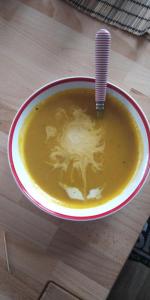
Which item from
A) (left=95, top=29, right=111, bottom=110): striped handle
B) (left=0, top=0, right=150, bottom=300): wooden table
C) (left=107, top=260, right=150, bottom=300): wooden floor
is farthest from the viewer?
(left=107, top=260, right=150, bottom=300): wooden floor

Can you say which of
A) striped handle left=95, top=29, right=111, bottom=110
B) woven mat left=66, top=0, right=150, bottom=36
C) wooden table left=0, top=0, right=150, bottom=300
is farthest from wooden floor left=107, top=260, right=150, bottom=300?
woven mat left=66, top=0, right=150, bottom=36

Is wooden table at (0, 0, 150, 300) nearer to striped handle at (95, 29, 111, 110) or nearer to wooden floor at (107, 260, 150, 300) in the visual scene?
striped handle at (95, 29, 111, 110)

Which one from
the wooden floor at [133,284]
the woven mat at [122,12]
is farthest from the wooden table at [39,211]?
the wooden floor at [133,284]

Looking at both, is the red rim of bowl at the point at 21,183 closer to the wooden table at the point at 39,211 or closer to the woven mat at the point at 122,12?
the wooden table at the point at 39,211

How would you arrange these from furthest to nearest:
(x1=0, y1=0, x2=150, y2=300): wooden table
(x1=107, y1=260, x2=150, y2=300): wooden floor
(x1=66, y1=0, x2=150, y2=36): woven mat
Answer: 1. (x1=107, y1=260, x2=150, y2=300): wooden floor
2. (x1=66, y1=0, x2=150, y2=36): woven mat
3. (x1=0, y1=0, x2=150, y2=300): wooden table

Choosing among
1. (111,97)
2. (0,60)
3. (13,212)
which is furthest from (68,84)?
(13,212)

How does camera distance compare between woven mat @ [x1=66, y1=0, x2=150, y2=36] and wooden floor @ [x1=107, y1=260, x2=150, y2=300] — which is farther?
wooden floor @ [x1=107, y1=260, x2=150, y2=300]

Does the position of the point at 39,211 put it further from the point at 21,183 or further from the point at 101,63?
the point at 101,63

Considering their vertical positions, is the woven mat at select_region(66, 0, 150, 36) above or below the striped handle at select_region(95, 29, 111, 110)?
above
